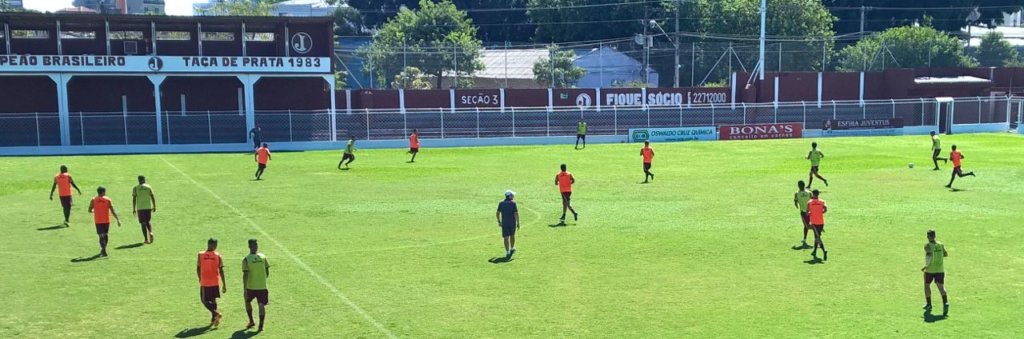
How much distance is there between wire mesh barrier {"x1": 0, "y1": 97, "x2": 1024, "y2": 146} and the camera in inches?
1981

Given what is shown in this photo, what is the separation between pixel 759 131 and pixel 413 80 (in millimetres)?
30854

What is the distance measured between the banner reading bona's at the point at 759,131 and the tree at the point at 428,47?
19903mm

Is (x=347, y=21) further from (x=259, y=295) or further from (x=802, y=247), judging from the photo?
(x=259, y=295)

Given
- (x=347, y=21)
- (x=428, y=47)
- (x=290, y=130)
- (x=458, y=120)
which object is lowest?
(x=290, y=130)

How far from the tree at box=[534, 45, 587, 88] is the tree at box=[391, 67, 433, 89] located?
9159mm

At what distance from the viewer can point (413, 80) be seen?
77812mm

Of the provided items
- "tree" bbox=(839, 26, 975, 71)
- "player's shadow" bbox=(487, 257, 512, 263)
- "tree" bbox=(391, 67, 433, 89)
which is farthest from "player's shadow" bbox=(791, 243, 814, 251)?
"tree" bbox=(839, 26, 975, 71)

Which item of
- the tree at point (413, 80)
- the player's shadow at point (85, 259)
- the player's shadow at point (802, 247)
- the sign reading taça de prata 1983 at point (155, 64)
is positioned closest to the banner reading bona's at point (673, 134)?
the sign reading taça de prata 1983 at point (155, 64)

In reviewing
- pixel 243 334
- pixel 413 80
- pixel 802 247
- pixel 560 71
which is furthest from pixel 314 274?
pixel 560 71

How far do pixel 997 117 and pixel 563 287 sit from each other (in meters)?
55.5

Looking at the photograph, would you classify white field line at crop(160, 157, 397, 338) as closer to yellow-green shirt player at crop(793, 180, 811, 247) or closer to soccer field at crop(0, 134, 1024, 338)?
soccer field at crop(0, 134, 1024, 338)

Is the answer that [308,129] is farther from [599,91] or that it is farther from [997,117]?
[997,117]

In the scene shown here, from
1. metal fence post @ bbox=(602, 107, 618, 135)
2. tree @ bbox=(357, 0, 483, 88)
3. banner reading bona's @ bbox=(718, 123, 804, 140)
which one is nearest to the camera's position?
metal fence post @ bbox=(602, 107, 618, 135)

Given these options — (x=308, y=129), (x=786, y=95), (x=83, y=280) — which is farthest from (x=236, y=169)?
(x=786, y=95)
